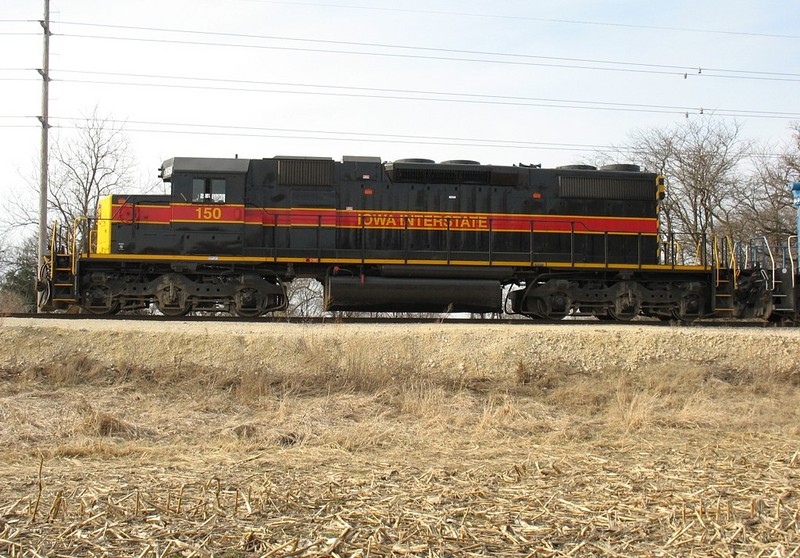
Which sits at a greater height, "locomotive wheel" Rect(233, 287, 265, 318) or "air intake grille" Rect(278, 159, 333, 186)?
"air intake grille" Rect(278, 159, 333, 186)

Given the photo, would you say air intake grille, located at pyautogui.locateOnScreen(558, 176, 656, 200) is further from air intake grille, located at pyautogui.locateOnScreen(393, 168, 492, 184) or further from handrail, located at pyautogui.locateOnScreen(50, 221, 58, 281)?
handrail, located at pyautogui.locateOnScreen(50, 221, 58, 281)

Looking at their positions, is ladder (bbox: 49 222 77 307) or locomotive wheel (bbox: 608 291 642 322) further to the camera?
locomotive wheel (bbox: 608 291 642 322)

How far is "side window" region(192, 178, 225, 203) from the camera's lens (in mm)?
15242

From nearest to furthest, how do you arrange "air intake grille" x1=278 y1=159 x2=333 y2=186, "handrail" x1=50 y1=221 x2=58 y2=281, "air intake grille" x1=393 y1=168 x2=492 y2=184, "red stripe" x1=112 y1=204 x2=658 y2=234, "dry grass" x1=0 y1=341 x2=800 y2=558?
1. "dry grass" x1=0 y1=341 x2=800 y2=558
2. "handrail" x1=50 y1=221 x2=58 y2=281
3. "red stripe" x1=112 y1=204 x2=658 y2=234
4. "air intake grille" x1=278 y1=159 x2=333 y2=186
5. "air intake grille" x1=393 y1=168 x2=492 y2=184

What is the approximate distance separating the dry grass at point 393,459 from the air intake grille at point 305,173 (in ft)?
18.7

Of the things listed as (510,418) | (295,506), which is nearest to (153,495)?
(295,506)

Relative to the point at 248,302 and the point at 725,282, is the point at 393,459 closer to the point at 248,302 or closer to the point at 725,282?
the point at 248,302

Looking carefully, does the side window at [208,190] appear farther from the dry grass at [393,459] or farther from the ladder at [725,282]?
the ladder at [725,282]

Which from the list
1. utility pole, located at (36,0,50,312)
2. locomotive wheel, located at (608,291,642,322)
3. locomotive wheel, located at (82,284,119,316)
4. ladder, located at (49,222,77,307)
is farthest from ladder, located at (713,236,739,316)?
utility pole, located at (36,0,50,312)

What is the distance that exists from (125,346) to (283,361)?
8.82 feet

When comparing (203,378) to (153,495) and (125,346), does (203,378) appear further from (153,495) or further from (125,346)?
(153,495)

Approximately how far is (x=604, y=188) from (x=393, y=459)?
12226 millimetres

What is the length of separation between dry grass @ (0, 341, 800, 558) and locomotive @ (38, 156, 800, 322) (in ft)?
13.6

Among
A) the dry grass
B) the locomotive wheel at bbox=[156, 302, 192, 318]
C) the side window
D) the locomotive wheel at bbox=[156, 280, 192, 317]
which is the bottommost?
the dry grass
